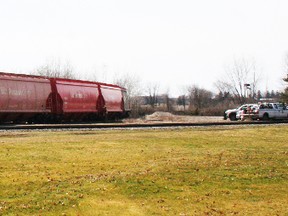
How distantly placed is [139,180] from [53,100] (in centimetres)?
2361

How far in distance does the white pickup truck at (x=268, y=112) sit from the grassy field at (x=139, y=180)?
22.4 m

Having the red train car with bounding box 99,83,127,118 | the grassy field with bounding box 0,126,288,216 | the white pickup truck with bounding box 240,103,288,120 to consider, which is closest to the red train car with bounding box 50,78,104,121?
the red train car with bounding box 99,83,127,118

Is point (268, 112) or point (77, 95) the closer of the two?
point (77, 95)

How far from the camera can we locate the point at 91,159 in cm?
1241

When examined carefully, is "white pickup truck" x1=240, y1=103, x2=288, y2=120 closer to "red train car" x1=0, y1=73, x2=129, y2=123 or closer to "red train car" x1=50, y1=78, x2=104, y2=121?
"red train car" x1=0, y1=73, x2=129, y2=123

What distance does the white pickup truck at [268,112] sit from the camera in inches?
1460

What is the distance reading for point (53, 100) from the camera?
32.2 meters

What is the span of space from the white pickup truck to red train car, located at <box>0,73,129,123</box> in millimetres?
12921

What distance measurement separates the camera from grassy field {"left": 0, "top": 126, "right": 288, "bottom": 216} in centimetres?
786

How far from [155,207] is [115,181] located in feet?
6.23

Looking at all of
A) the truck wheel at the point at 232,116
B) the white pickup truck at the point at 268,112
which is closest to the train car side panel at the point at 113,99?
the truck wheel at the point at 232,116

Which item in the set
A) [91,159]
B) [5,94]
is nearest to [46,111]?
[5,94]

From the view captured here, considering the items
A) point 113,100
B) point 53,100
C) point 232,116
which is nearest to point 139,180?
point 53,100

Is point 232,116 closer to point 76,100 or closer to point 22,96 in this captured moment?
point 76,100
